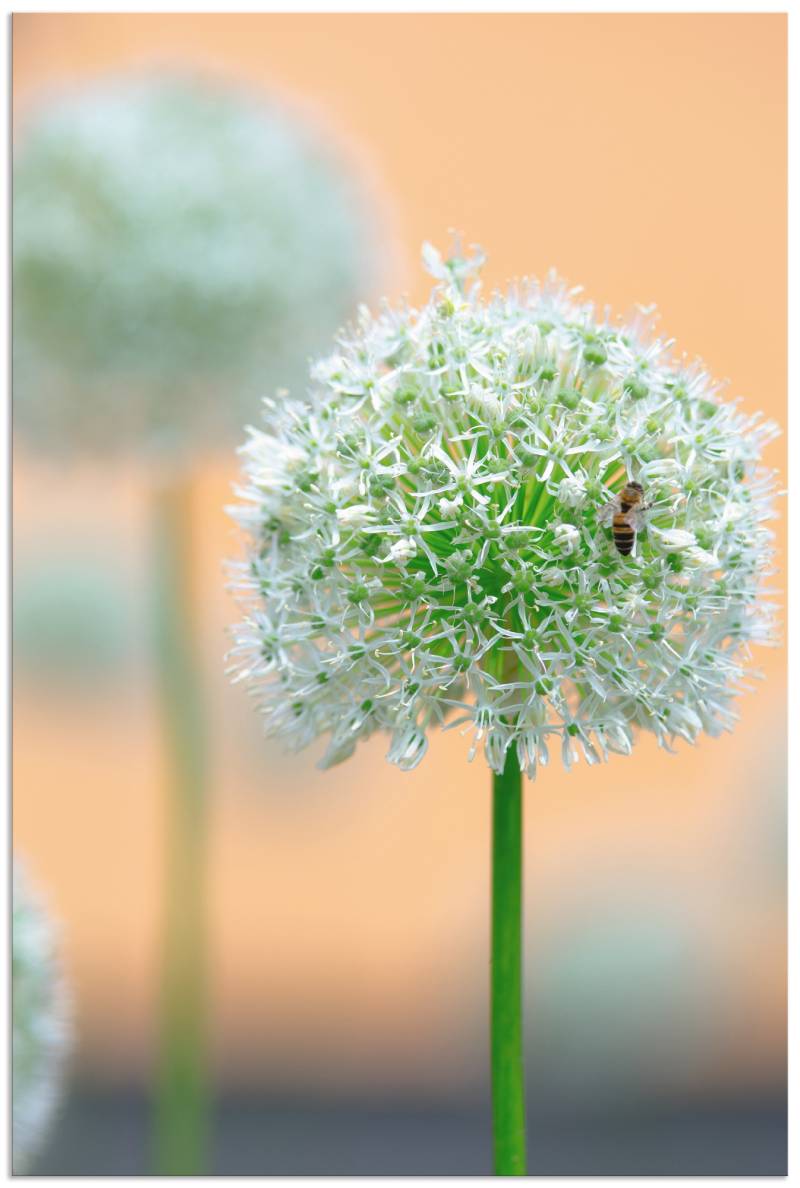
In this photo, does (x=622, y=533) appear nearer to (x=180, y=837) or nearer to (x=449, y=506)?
(x=449, y=506)

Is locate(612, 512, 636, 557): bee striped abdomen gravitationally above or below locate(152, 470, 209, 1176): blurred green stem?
above

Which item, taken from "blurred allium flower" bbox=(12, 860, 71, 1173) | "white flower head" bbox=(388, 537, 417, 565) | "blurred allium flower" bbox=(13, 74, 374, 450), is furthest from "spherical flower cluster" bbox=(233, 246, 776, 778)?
"blurred allium flower" bbox=(13, 74, 374, 450)

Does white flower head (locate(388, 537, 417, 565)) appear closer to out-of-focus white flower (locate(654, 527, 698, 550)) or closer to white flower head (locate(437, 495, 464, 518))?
white flower head (locate(437, 495, 464, 518))

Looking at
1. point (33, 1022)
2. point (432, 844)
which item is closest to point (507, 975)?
point (33, 1022)

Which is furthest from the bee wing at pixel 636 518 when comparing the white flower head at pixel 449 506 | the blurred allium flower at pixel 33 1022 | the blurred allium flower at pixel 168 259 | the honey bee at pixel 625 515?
the blurred allium flower at pixel 168 259

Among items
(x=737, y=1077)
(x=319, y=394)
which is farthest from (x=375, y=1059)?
A: (x=319, y=394)

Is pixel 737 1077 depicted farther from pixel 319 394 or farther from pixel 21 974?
pixel 319 394

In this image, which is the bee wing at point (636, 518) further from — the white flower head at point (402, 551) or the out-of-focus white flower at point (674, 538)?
the white flower head at point (402, 551)
